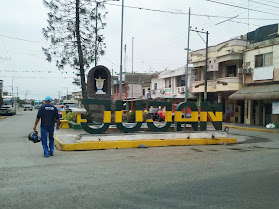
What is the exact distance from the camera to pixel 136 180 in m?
5.84

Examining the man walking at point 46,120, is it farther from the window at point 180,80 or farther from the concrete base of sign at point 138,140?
the window at point 180,80

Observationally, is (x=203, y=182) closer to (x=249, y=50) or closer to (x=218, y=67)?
(x=249, y=50)

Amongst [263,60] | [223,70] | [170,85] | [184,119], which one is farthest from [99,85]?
[170,85]

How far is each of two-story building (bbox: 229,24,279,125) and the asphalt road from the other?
17.0m

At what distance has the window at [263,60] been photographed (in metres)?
24.6

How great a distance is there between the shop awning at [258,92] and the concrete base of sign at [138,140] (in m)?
11.9

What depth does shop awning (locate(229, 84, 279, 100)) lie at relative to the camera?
22516mm

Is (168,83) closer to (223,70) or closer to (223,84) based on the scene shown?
(223,70)

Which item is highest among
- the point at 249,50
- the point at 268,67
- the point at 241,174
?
the point at 249,50

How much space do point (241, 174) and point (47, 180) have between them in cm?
439

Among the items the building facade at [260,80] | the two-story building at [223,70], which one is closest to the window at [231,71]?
the two-story building at [223,70]

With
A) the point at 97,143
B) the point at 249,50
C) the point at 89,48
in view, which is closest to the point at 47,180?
the point at 97,143

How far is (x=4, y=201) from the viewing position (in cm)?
440

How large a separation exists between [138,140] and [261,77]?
1851 centimetres
